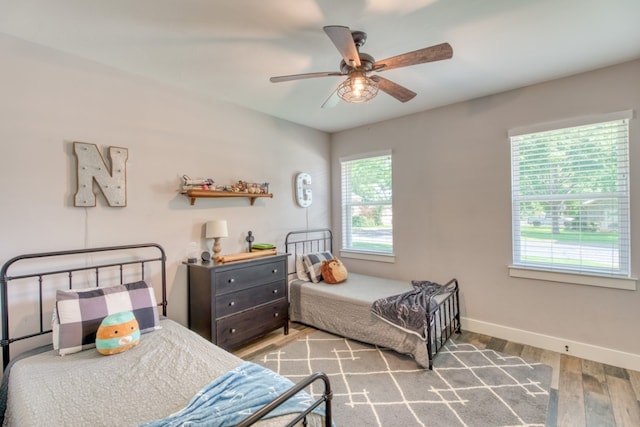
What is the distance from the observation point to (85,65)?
226 cm

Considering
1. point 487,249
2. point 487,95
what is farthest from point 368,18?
point 487,249

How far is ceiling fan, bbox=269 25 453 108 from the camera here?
1.62 meters

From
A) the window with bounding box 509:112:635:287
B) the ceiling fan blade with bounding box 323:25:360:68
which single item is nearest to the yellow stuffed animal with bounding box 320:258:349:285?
the window with bounding box 509:112:635:287

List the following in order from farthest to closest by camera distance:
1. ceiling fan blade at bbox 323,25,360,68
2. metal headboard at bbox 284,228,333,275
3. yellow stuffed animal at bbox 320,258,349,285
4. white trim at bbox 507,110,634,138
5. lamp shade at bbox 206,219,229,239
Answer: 1. metal headboard at bbox 284,228,333,275
2. yellow stuffed animal at bbox 320,258,349,285
3. lamp shade at bbox 206,219,229,239
4. white trim at bbox 507,110,634,138
5. ceiling fan blade at bbox 323,25,360,68

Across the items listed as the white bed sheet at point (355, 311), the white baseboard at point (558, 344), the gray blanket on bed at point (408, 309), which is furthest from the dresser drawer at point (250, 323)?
the white baseboard at point (558, 344)

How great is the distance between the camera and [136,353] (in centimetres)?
179

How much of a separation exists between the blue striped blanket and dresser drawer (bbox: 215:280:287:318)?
1.18m

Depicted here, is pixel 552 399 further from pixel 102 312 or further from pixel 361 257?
pixel 102 312

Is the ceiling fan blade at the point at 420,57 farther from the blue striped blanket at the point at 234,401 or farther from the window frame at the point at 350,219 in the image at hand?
the window frame at the point at 350,219

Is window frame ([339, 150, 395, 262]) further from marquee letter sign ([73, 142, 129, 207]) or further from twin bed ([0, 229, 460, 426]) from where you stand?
marquee letter sign ([73, 142, 129, 207])

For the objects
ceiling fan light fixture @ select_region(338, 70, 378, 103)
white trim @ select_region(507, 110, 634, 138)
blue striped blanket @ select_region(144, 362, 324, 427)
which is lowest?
blue striped blanket @ select_region(144, 362, 324, 427)

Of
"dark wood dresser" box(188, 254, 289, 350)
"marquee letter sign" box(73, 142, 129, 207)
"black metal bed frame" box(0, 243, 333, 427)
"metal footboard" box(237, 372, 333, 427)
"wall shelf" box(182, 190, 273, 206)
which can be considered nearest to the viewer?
"metal footboard" box(237, 372, 333, 427)

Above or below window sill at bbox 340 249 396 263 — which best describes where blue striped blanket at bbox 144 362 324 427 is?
below

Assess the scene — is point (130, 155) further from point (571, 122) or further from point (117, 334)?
point (571, 122)
